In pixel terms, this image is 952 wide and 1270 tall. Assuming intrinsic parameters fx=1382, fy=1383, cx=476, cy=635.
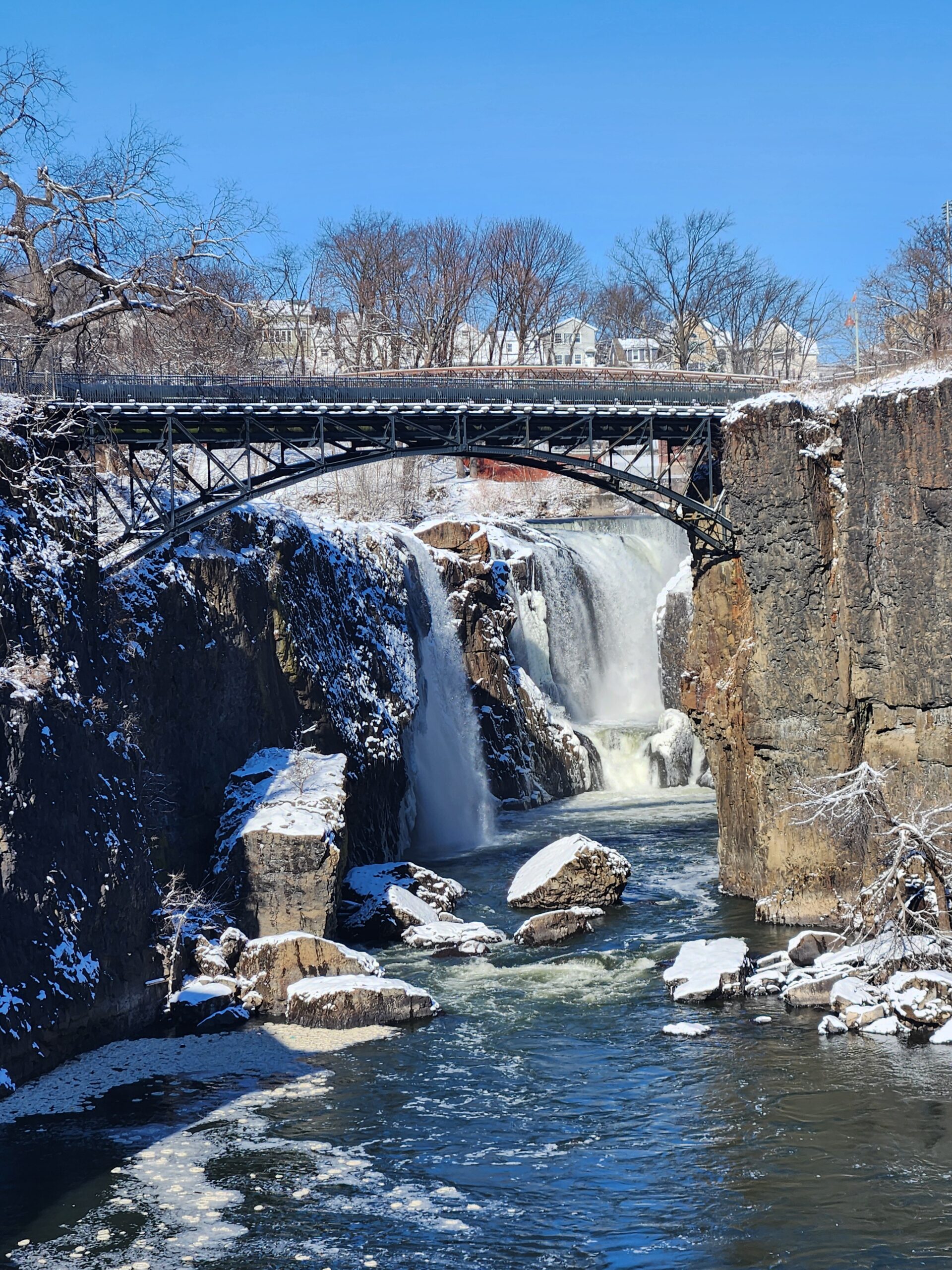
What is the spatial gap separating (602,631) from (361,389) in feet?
69.1

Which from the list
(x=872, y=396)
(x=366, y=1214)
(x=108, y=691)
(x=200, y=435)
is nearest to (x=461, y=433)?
(x=200, y=435)

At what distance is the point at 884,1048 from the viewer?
22.3 metres

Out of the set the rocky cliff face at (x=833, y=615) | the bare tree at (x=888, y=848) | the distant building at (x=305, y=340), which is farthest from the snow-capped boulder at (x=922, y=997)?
the distant building at (x=305, y=340)

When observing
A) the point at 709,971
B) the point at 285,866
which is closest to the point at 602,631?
the point at 285,866

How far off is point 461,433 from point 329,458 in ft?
13.0

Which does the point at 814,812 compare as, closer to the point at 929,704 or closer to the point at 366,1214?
the point at 929,704

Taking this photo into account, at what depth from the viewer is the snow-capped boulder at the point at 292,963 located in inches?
995

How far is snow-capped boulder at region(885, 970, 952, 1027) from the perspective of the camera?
22.9 metres

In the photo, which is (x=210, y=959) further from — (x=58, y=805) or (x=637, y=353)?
A: (x=637, y=353)

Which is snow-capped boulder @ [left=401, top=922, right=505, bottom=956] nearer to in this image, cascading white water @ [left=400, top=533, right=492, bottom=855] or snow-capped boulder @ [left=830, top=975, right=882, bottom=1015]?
snow-capped boulder @ [left=830, top=975, right=882, bottom=1015]

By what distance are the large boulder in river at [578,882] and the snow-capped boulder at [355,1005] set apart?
7.59 m

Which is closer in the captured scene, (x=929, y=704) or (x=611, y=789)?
(x=929, y=704)

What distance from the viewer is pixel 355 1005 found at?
78.6 ft

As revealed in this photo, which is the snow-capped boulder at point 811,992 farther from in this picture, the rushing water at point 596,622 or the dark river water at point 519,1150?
the rushing water at point 596,622
